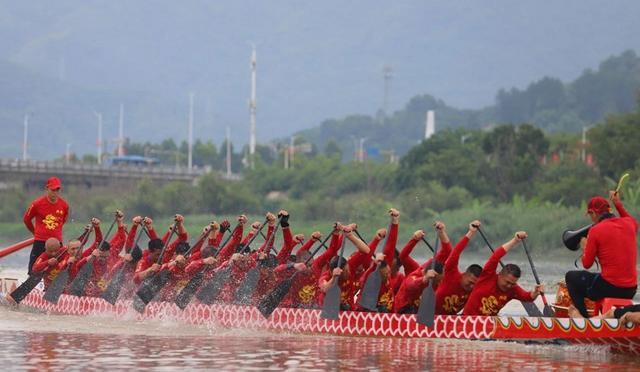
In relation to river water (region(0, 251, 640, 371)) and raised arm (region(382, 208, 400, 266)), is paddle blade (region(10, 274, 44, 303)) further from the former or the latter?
raised arm (region(382, 208, 400, 266))

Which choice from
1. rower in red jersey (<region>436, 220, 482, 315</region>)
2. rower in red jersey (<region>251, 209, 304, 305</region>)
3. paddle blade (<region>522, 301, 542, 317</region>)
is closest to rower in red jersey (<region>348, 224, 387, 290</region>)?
rower in red jersey (<region>436, 220, 482, 315</region>)

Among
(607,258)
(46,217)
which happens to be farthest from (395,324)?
(46,217)

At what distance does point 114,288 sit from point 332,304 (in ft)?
13.8

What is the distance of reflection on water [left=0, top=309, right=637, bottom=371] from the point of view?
14.1 m

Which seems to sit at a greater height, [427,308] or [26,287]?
[26,287]

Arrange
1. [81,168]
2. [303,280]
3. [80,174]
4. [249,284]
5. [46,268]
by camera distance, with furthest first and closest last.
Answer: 1. [81,168]
2. [80,174]
3. [46,268]
4. [249,284]
5. [303,280]

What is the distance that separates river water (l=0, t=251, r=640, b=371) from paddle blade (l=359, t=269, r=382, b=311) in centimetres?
39

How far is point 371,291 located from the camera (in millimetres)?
16219

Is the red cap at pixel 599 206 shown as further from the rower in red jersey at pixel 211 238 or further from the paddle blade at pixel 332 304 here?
the rower in red jersey at pixel 211 238

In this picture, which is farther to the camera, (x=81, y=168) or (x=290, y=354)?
(x=81, y=168)

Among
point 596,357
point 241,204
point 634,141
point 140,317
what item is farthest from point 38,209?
point 241,204

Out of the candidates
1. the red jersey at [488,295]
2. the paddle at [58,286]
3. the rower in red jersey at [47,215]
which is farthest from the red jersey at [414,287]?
the rower in red jersey at [47,215]

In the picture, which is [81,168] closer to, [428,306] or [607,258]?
[428,306]

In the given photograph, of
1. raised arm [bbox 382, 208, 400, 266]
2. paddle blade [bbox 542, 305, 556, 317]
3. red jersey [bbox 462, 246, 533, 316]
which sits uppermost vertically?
raised arm [bbox 382, 208, 400, 266]
